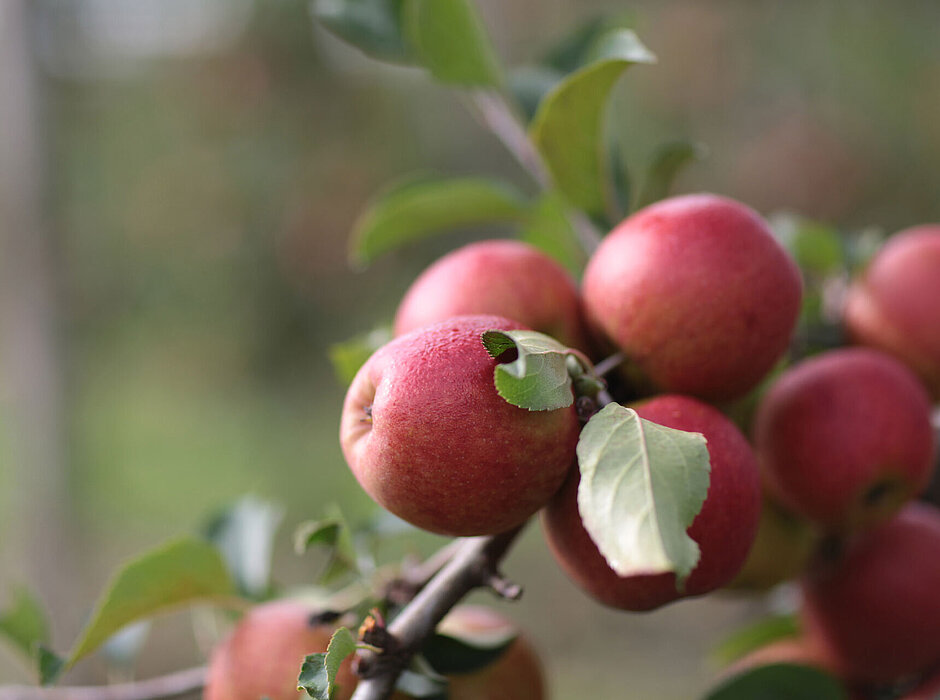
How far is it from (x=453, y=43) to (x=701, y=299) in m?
0.21

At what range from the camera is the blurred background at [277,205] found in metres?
2.23

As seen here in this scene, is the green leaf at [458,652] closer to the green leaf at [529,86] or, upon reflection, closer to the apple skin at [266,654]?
the apple skin at [266,654]

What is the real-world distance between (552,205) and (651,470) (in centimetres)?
30

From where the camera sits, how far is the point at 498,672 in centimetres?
40

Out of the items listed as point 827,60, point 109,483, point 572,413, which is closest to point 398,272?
point 109,483

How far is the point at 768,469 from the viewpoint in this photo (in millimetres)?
414

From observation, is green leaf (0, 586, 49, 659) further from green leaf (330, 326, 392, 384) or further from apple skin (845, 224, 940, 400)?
apple skin (845, 224, 940, 400)

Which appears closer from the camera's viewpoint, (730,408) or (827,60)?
(730,408)

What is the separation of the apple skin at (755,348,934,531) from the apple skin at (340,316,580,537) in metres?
0.17

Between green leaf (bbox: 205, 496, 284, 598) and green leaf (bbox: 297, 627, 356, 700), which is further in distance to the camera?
green leaf (bbox: 205, 496, 284, 598)

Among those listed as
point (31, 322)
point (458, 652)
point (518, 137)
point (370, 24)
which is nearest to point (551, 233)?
point (518, 137)

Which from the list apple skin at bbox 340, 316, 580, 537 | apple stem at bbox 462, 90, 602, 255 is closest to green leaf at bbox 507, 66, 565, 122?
apple stem at bbox 462, 90, 602, 255

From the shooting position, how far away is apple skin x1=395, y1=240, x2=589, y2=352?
0.34 meters

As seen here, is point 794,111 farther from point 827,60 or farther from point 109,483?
point 109,483
